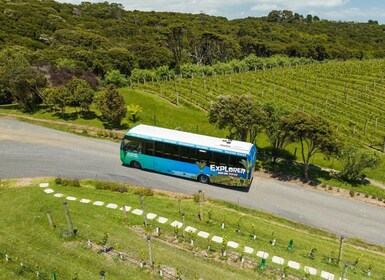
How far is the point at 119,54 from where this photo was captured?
78562mm

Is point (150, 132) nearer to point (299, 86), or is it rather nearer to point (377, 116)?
point (377, 116)

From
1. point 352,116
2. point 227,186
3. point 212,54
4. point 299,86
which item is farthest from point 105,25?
point 227,186

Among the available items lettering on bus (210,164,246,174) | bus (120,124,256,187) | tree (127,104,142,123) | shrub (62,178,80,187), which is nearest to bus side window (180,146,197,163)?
bus (120,124,256,187)

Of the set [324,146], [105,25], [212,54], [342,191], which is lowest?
[342,191]

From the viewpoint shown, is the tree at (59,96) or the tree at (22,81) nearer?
the tree at (59,96)

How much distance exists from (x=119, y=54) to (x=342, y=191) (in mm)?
62977

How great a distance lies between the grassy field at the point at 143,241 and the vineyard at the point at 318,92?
2827cm

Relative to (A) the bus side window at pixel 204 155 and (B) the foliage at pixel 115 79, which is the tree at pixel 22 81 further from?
(A) the bus side window at pixel 204 155

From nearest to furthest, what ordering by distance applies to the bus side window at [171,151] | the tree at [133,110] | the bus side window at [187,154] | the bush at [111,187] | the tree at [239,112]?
the bush at [111,187]
the bus side window at [187,154]
the bus side window at [171,151]
the tree at [239,112]
the tree at [133,110]

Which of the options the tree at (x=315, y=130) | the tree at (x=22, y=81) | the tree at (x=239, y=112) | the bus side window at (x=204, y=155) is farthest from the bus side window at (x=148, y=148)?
the tree at (x=22, y=81)

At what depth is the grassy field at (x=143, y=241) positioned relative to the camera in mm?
15782

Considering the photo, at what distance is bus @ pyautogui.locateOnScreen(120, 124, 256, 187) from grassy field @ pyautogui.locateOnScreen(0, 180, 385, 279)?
4.41 metres

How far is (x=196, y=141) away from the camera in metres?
28.8

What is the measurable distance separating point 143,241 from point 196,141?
12.6 metres
